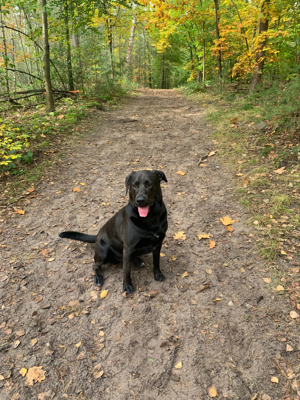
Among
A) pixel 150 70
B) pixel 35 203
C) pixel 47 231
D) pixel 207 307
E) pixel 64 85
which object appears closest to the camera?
pixel 207 307

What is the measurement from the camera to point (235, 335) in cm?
252

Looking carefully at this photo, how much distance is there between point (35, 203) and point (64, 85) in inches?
310

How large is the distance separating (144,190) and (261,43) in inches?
330

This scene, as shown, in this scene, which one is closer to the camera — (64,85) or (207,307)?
(207,307)

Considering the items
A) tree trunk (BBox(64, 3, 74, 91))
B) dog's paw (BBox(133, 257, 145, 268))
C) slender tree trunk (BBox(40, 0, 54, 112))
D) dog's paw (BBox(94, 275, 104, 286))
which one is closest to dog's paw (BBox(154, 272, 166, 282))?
dog's paw (BBox(133, 257, 145, 268))

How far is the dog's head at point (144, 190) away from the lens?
2.62 meters

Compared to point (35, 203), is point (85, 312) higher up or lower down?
lower down

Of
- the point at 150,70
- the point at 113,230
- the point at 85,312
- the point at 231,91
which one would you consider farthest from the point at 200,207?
the point at 150,70

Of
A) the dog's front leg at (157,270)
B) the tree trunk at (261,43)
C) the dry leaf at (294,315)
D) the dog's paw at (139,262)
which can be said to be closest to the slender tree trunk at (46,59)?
the tree trunk at (261,43)

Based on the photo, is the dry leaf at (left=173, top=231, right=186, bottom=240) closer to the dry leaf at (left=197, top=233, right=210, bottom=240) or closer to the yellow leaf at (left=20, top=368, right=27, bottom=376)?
the dry leaf at (left=197, top=233, right=210, bottom=240)

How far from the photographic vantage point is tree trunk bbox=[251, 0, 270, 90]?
7.46 meters

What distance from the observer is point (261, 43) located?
8.09 meters

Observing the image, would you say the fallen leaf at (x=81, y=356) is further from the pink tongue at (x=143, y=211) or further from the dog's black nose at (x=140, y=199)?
the dog's black nose at (x=140, y=199)

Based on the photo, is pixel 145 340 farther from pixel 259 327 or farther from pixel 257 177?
pixel 257 177
